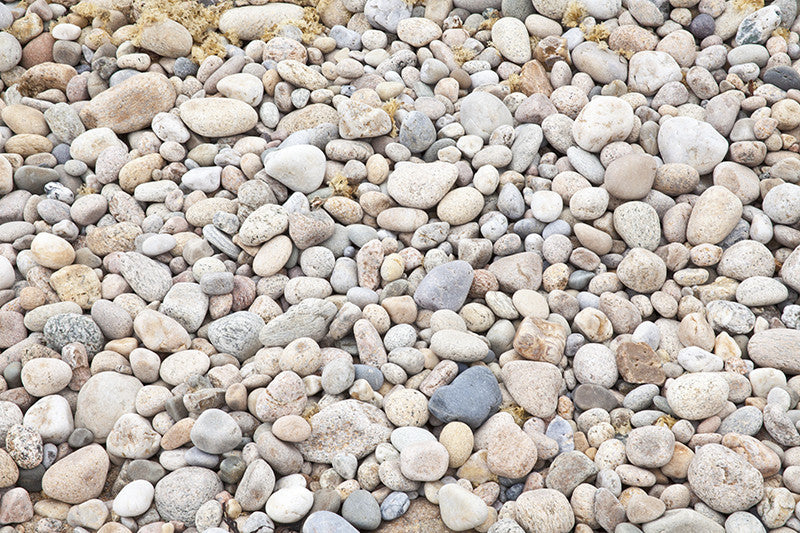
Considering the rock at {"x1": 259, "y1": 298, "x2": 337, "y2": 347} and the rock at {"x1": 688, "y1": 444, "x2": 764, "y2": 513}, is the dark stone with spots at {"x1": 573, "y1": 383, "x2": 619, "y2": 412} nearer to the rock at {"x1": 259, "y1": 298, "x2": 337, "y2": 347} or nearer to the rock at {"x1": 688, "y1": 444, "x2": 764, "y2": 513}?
the rock at {"x1": 688, "y1": 444, "x2": 764, "y2": 513}

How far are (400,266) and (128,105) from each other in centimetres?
217

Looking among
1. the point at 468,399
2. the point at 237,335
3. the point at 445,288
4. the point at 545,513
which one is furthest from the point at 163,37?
the point at 545,513

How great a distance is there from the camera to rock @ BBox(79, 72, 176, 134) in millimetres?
4117

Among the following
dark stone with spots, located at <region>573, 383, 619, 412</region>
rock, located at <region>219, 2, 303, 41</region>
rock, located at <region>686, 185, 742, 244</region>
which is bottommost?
dark stone with spots, located at <region>573, 383, 619, 412</region>

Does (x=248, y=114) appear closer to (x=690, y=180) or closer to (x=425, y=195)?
(x=425, y=195)

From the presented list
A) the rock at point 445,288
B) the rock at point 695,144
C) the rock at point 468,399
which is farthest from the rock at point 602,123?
the rock at point 468,399

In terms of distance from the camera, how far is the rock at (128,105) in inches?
162

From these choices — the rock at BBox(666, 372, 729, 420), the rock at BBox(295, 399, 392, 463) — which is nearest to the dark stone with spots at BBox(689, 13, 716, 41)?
the rock at BBox(666, 372, 729, 420)

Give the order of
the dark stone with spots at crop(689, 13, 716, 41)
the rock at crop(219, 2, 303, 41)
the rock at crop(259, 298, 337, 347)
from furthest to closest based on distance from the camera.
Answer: the rock at crop(219, 2, 303, 41) → the dark stone with spots at crop(689, 13, 716, 41) → the rock at crop(259, 298, 337, 347)

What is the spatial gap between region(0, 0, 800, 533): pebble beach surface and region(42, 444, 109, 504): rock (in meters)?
0.01

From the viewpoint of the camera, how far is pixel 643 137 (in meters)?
3.89

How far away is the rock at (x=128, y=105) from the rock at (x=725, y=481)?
3.73 m

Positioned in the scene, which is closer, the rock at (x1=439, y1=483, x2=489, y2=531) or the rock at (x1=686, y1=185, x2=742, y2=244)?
the rock at (x1=439, y1=483, x2=489, y2=531)

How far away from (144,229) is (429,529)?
2339mm
